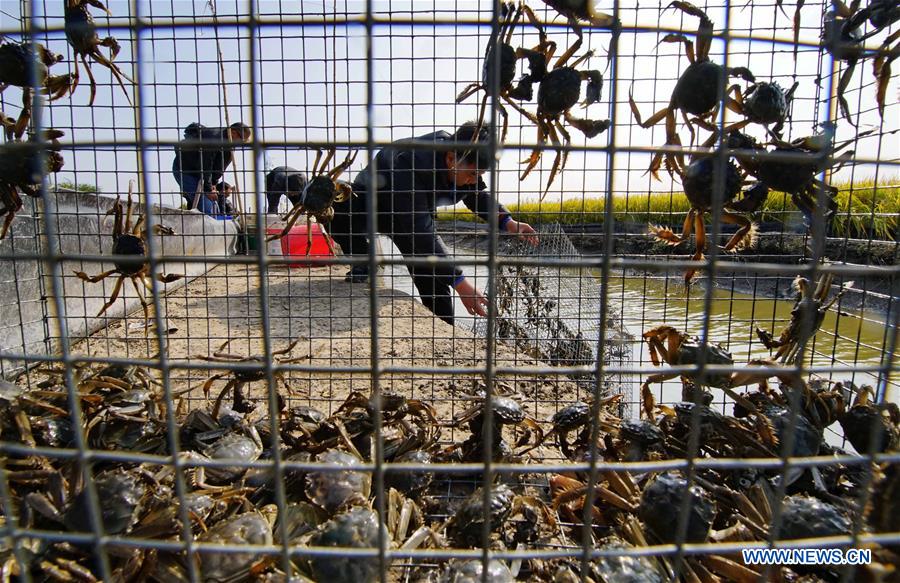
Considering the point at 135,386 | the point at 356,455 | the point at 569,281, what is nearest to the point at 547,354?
the point at 569,281

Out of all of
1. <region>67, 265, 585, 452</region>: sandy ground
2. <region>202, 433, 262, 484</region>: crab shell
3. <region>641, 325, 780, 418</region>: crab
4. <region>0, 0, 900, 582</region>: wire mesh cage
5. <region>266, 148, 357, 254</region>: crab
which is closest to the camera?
<region>0, 0, 900, 582</region>: wire mesh cage

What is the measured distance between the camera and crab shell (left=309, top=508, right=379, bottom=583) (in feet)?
4.60

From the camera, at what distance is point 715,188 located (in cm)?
83

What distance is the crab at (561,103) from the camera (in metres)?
1.75

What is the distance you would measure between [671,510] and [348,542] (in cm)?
97

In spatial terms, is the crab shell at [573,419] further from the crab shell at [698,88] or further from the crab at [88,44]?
the crab at [88,44]

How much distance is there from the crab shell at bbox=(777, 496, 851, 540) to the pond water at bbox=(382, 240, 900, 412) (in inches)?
37.1

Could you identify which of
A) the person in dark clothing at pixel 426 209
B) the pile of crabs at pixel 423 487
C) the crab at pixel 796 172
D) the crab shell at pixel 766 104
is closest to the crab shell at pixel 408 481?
the pile of crabs at pixel 423 487

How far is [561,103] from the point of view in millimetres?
1763

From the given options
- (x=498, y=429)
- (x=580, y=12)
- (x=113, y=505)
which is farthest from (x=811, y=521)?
(x=113, y=505)

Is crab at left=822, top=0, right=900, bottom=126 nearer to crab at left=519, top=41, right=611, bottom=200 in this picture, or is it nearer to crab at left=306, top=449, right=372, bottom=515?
crab at left=519, top=41, right=611, bottom=200

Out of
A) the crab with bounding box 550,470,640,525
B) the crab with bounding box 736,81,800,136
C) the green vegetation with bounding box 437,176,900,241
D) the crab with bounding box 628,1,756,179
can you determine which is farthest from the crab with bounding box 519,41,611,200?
the crab with bounding box 550,470,640,525

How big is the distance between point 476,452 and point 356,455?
49cm

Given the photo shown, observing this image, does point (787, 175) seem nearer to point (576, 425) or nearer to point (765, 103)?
point (765, 103)
